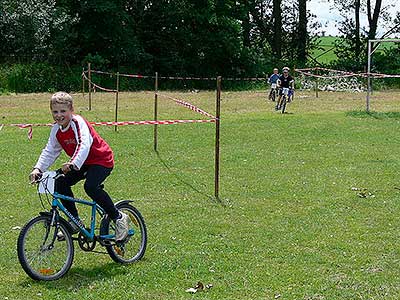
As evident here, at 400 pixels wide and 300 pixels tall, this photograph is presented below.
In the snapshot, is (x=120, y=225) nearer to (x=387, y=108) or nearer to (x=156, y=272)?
(x=156, y=272)

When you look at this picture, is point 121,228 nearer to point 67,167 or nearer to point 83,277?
point 83,277

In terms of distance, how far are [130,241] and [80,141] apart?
1230 mm

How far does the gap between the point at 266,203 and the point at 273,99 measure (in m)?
20.7

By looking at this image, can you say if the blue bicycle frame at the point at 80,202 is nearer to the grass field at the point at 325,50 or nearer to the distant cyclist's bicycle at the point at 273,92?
the distant cyclist's bicycle at the point at 273,92

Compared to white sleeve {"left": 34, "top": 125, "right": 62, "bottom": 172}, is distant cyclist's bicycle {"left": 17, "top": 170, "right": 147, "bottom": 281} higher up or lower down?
lower down

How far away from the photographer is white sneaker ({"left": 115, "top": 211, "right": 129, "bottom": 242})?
6156 mm

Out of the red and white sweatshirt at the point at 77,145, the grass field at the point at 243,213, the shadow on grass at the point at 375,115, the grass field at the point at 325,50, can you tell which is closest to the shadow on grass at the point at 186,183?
the grass field at the point at 243,213

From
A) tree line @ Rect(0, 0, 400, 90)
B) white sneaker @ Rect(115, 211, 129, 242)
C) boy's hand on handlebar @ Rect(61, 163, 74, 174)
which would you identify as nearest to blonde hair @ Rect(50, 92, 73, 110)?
boy's hand on handlebar @ Rect(61, 163, 74, 174)

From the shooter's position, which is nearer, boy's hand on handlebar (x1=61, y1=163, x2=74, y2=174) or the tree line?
boy's hand on handlebar (x1=61, y1=163, x2=74, y2=174)

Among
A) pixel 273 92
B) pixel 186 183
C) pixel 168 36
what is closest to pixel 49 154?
pixel 186 183

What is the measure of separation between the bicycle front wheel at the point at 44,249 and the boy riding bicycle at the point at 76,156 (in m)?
0.29

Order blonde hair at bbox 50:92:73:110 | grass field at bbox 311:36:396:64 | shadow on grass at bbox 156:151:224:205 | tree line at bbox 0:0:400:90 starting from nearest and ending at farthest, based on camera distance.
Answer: blonde hair at bbox 50:92:73:110, shadow on grass at bbox 156:151:224:205, tree line at bbox 0:0:400:90, grass field at bbox 311:36:396:64

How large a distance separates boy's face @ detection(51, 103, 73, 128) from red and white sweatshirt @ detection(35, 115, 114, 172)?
0.25 feet

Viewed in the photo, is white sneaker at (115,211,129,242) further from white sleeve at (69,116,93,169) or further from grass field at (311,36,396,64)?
grass field at (311,36,396,64)
